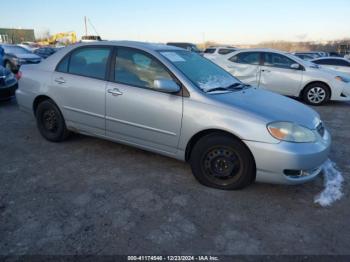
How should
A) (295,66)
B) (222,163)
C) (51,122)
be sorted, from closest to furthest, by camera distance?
(222,163), (51,122), (295,66)

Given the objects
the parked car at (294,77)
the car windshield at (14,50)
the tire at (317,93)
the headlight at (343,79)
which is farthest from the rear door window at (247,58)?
the car windshield at (14,50)

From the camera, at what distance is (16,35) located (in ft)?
234

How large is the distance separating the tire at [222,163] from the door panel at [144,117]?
1.11 ft

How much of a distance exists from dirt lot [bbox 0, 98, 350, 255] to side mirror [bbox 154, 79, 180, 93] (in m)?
1.06

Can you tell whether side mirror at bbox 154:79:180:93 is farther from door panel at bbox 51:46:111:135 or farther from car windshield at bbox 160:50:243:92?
door panel at bbox 51:46:111:135

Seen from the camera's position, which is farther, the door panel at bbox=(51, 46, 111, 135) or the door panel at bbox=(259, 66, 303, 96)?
the door panel at bbox=(259, 66, 303, 96)

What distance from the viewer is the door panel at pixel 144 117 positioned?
136 inches

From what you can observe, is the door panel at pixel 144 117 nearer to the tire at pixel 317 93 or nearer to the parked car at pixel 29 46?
the tire at pixel 317 93

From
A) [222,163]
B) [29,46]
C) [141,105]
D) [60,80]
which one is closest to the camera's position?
[222,163]

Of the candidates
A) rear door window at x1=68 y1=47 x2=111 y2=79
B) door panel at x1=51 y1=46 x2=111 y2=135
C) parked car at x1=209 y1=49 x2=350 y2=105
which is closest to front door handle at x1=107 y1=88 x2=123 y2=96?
door panel at x1=51 y1=46 x2=111 y2=135

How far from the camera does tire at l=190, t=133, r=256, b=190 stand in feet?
10.4

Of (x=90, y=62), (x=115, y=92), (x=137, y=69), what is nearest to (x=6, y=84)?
(x=90, y=62)

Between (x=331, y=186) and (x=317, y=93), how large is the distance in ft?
18.5

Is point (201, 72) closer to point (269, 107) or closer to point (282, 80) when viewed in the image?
point (269, 107)
